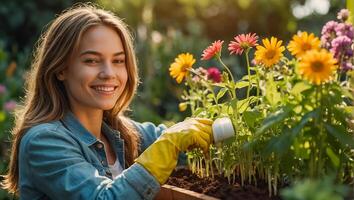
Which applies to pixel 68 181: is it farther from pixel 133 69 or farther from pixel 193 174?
pixel 133 69

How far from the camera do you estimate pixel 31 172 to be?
196 cm

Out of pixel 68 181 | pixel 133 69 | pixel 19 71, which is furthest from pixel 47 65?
pixel 19 71

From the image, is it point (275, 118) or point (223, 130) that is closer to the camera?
point (275, 118)

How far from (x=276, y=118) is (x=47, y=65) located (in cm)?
96

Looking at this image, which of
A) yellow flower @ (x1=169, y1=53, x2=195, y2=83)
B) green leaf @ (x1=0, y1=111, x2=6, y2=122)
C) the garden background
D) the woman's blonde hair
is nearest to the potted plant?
yellow flower @ (x1=169, y1=53, x2=195, y2=83)

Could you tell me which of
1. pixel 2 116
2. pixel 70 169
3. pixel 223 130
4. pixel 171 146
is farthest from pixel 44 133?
pixel 2 116

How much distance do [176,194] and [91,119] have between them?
50 centimetres

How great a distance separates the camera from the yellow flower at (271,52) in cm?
167

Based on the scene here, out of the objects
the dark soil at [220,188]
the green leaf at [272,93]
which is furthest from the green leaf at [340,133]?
the dark soil at [220,188]

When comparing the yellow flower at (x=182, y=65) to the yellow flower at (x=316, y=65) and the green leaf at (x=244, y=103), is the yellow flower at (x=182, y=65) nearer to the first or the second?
the green leaf at (x=244, y=103)

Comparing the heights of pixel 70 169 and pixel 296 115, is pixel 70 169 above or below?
below

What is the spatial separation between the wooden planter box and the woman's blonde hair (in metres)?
0.41

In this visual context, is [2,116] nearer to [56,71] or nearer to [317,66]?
[56,71]

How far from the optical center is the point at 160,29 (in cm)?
1108
